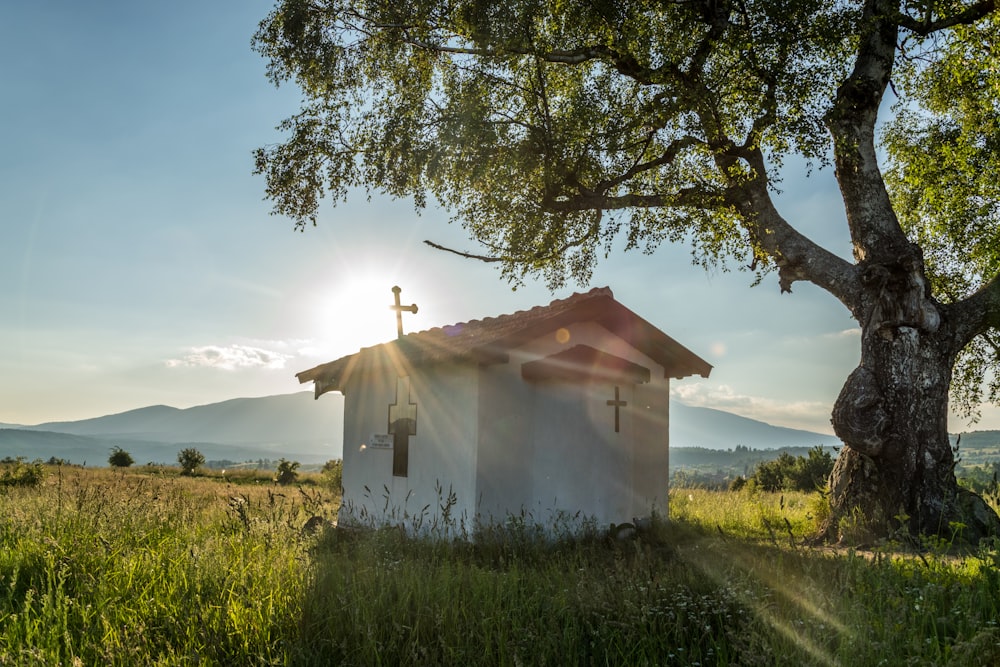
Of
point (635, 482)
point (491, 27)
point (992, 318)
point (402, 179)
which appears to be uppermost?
point (491, 27)

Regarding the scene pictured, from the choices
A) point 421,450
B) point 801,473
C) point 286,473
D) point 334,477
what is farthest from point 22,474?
point 801,473

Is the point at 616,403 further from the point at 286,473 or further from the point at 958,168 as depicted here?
the point at 286,473

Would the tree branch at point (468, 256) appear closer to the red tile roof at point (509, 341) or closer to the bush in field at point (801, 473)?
the red tile roof at point (509, 341)

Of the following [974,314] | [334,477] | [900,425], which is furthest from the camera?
[334,477]

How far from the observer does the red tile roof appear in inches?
400

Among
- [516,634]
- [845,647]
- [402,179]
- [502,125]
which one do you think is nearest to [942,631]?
[845,647]

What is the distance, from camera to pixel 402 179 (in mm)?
13172

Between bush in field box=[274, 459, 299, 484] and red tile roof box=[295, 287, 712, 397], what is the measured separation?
1821cm

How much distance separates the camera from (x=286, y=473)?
31359 millimetres

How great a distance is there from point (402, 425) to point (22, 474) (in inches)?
716

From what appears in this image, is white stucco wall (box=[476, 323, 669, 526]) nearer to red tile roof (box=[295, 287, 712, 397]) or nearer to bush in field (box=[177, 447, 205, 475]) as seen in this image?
red tile roof (box=[295, 287, 712, 397])

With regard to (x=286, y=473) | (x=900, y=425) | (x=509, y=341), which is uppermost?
(x=509, y=341)

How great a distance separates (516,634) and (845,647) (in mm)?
1894

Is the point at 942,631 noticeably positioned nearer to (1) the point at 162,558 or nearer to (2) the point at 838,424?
(1) the point at 162,558
